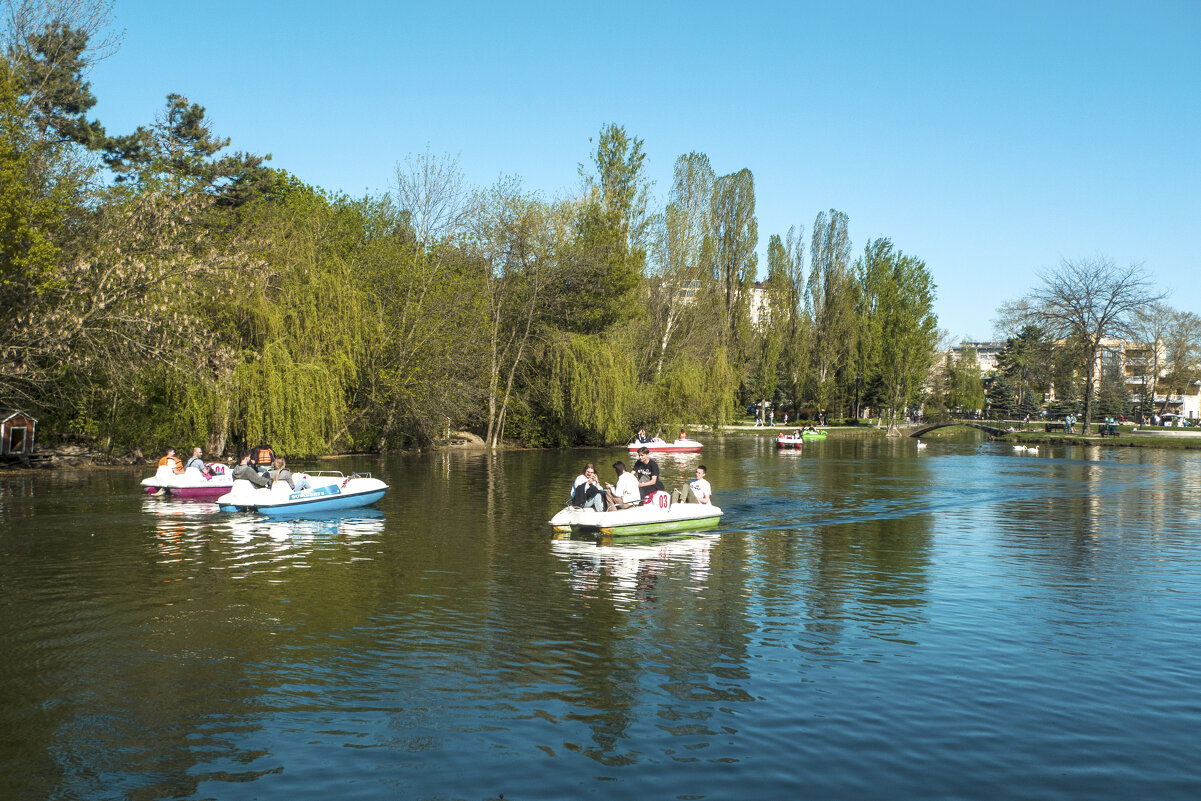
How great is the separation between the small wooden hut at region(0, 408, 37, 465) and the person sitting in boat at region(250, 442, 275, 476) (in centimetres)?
1341

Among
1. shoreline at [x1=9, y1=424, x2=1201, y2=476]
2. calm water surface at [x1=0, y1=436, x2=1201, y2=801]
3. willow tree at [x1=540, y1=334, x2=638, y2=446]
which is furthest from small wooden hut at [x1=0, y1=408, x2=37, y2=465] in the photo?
willow tree at [x1=540, y1=334, x2=638, y2=446]

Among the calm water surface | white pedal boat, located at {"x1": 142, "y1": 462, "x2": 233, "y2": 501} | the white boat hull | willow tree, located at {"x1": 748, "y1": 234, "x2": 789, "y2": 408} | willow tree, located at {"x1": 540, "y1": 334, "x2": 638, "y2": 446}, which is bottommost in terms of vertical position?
the calm water surface

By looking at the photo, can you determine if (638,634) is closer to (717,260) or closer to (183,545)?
(183,545)

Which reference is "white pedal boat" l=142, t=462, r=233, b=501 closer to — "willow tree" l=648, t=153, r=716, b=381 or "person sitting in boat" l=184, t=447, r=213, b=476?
"person sitting in boat" l=184, t=447, r=213, b=476

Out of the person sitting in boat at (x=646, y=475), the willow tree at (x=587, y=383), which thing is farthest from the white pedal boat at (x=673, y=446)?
the person sitting in boat at (x=646, y=475)

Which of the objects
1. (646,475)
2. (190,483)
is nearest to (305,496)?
(190,483)

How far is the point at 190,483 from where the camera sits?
85.8ft

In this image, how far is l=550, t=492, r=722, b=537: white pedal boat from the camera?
1989 cm

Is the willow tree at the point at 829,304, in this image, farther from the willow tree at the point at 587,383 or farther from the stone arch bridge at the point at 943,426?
the willow tree at the point at 587,383

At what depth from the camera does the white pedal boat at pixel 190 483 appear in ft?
85.9

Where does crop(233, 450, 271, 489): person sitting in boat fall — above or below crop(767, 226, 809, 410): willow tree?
below

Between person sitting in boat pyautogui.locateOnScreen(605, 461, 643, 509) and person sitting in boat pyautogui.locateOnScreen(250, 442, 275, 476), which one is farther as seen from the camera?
person sitting in boat pyautogui.locateOnScreen(250, 442, 275, 476)

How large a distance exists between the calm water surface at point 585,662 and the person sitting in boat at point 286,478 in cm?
177

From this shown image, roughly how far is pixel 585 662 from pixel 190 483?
747 inches
